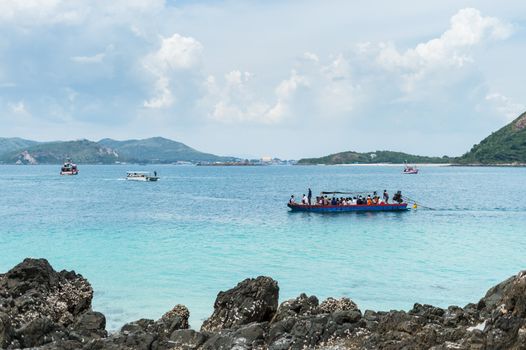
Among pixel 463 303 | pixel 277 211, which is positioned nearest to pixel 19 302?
pixel 463 303

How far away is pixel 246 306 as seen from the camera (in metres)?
17.7

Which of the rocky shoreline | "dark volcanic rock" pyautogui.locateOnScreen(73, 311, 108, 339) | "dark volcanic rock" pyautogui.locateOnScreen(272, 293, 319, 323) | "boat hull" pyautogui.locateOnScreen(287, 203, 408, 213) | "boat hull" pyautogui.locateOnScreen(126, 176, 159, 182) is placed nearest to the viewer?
the rocky shoreline

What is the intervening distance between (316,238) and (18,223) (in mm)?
28899

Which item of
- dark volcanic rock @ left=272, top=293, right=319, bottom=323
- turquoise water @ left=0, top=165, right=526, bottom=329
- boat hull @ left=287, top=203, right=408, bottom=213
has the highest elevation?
dark volcanic rock @ left=272, top=293, right=319, bottom=323

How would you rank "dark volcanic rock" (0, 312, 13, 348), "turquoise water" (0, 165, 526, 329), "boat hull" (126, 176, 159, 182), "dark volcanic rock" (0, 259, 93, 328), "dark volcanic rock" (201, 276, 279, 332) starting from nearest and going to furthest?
"dark volcanic rock" (0, 312, 13, 348) → "dark volcanic rock" (0, 259, 93, 328) → "dark volcanic rock" (201, 276, 279, 332) → "turquoise water" (0, 165, 526, 329) → "boat hull" (126, 176, 159, 182)

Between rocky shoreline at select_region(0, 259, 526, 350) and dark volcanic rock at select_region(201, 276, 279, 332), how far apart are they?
3cm

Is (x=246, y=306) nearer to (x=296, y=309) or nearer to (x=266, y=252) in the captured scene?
(x=296, y=309)

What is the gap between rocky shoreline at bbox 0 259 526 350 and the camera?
11086 millimetres

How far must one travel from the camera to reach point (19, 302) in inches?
678

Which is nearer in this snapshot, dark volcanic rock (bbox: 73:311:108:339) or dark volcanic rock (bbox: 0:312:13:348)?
dark volcanic rock (bbox: 0:312:13:348)

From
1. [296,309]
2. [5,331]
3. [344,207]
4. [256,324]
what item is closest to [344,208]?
[344,207]

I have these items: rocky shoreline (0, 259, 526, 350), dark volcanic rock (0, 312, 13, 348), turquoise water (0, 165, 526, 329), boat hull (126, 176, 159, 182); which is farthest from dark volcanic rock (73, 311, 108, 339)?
boat hull (126, 176, 159, 182)

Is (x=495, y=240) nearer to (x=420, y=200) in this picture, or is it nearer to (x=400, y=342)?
(x=400, y=342)

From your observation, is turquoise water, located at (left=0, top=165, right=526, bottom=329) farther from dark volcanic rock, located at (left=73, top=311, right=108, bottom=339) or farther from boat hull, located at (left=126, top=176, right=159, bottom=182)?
boat hull, located at (left=126, top=176, right=159, bottom=182)
